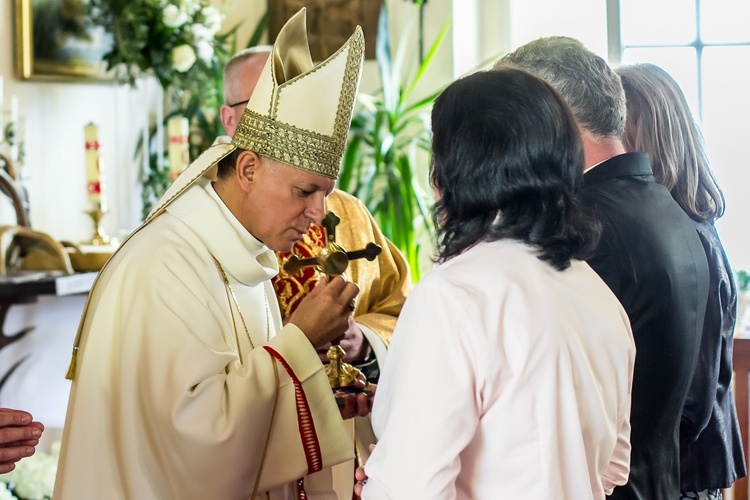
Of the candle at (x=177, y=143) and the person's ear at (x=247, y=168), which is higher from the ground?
the person's ear at (x=247, y=168)

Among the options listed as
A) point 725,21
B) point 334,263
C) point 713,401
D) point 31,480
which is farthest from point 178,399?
point 725,21

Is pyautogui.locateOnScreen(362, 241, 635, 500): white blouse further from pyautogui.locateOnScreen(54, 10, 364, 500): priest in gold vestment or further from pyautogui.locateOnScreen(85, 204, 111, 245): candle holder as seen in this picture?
pyautogui.locateOnScreen(85, 204, 111, 245): candle holder

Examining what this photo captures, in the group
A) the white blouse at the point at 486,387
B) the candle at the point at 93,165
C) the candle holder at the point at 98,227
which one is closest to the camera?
the white blouse at the point at 486,387

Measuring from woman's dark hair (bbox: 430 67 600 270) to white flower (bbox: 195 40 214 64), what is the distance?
3607 millimetres

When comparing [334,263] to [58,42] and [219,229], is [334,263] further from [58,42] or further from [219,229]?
[58,42]

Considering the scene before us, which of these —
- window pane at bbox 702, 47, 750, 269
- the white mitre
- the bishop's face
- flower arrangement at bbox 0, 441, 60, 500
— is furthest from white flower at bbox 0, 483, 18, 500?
window pane at bbox 702, 47, 750, 269

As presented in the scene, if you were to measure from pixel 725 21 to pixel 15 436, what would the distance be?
4.57 meters

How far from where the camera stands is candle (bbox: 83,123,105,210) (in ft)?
14.9

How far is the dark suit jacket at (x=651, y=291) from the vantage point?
2129mm

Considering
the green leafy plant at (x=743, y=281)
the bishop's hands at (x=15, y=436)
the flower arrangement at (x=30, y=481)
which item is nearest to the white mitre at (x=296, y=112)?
the bishop's hands at (x=15, y=436)

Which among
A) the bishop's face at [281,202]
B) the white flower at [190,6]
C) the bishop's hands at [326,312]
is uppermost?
the white flower at [190,6]

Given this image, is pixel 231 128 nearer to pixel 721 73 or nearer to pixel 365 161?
pixel 365 161

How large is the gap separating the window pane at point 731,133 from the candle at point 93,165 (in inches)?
126

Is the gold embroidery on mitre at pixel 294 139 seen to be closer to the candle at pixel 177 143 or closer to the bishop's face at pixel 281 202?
the bishop's face at pixel 281 202
